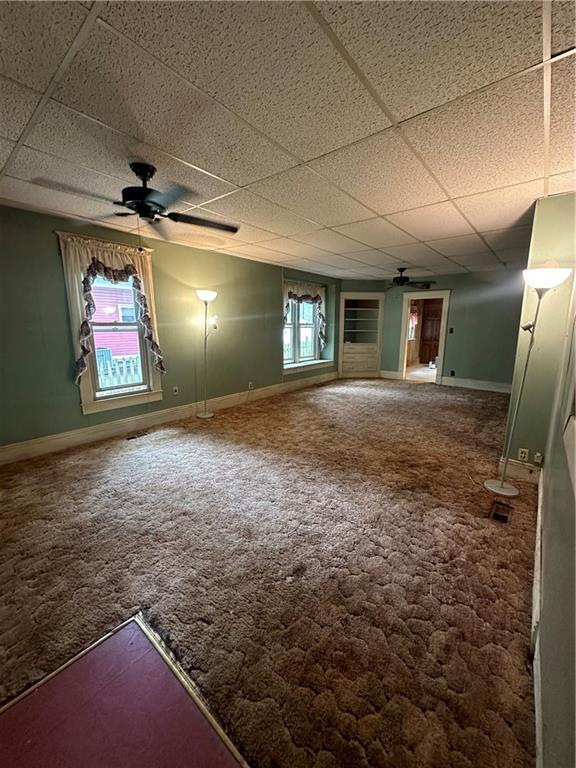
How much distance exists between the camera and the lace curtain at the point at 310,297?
6191mm

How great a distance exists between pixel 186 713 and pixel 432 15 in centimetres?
256

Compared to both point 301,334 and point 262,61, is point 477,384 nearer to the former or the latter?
point 301,334

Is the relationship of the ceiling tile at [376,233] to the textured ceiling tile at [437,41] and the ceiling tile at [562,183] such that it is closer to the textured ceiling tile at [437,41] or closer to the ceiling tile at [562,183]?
the ceiling tile at [562,183]

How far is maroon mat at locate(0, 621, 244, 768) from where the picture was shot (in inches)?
39.1

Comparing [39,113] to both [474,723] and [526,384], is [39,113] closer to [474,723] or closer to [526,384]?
[474,723]

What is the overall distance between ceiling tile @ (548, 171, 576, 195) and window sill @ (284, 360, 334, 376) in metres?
4.63

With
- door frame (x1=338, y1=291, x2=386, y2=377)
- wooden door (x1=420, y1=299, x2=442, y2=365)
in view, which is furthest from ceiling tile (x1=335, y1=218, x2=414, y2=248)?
wooden door (x1=420, y1=299, x2=442, y2=365)

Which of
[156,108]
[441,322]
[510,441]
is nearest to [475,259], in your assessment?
[441,322]

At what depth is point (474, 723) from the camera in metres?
1.10

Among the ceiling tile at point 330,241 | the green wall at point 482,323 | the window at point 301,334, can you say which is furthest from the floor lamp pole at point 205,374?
the green wall at point 482,323

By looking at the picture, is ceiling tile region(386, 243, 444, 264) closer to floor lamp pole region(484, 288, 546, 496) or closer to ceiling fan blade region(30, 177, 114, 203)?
floor lamp pole region(484, 288, 546, 496)

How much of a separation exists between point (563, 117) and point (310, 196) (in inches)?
61.3

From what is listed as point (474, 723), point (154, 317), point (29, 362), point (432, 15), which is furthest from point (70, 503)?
point (432, 15)

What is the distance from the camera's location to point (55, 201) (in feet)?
8.97
